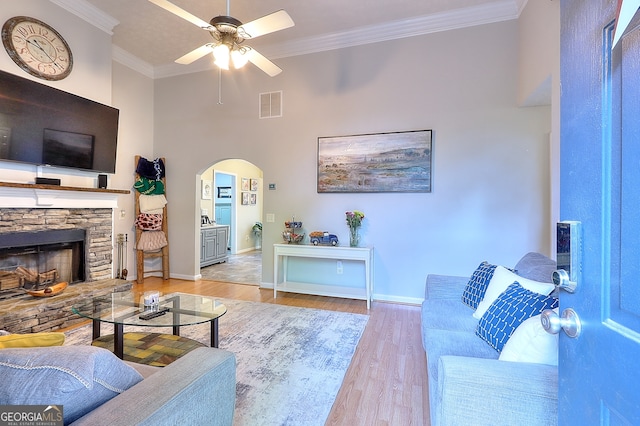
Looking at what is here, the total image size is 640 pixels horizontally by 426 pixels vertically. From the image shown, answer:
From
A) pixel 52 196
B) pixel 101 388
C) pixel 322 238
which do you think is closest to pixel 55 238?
pixel 52 196

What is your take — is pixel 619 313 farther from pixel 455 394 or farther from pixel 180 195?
pixel 180 195

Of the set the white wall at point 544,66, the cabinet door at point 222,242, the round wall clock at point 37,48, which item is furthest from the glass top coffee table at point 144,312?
the cabinet door at point 222,242

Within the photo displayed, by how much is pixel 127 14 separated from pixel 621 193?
4936 mm

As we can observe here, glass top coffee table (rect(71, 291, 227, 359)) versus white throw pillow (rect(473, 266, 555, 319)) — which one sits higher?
white throw pillow (rect(473, 266, 555, 319))

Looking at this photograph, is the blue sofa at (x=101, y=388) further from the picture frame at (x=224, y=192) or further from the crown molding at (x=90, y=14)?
the picture frame at (x=224, y=192)

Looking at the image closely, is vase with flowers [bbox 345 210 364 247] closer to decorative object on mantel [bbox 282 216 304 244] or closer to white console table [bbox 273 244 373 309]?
white console table [bbox 273 244 373 309]

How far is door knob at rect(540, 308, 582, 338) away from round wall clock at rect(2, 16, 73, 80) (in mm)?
4708

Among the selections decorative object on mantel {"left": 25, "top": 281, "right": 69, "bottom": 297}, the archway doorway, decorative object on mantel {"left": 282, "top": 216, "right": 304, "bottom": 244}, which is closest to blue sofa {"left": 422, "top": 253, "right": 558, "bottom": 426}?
decorative object on mantel {"left": 282, "top": 216, "right": 304, "bottom": 244}

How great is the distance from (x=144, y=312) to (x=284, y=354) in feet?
3.78

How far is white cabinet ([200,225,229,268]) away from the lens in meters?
5.84

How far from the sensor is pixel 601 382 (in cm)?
63

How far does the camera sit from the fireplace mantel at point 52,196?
2.93m

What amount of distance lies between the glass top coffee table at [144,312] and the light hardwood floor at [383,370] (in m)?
1.06

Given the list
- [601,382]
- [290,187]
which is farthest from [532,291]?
[290,187]
